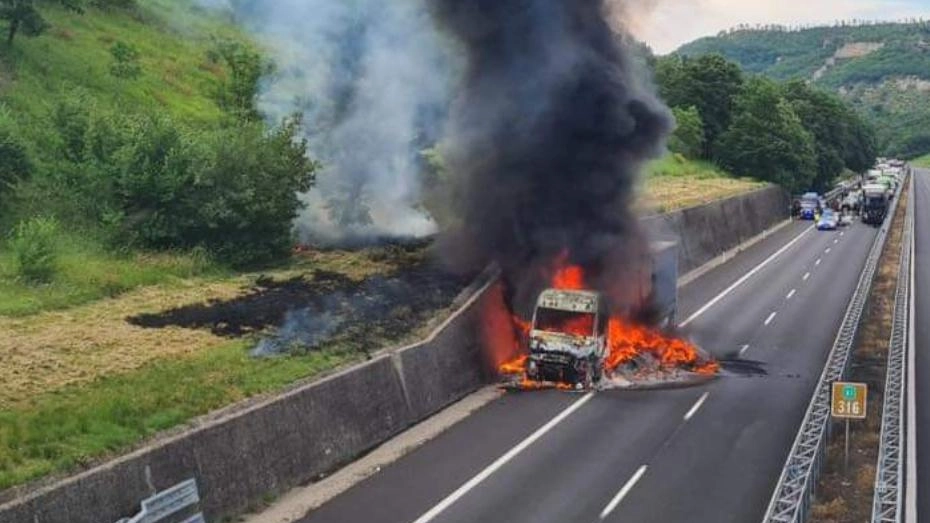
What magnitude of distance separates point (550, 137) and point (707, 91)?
85.6 metres

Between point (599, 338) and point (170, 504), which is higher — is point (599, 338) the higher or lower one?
the lower one

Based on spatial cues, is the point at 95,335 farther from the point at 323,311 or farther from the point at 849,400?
the point at 849,400

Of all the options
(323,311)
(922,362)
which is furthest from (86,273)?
(922,362)

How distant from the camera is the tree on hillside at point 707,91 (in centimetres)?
11688

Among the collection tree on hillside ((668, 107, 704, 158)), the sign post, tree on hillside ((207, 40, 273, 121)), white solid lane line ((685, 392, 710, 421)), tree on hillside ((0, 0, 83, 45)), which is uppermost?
tree on hillside ((0, 0, 83, 45))

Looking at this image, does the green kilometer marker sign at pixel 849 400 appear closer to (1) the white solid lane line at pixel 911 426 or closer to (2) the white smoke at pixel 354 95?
(1) the white solid lane line at pixel 911 426

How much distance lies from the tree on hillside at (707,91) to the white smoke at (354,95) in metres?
75.2

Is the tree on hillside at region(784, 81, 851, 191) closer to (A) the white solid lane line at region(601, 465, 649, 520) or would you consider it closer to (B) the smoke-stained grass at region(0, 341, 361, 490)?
(A) the white solid lane line at region(601, 465, 649, 520)

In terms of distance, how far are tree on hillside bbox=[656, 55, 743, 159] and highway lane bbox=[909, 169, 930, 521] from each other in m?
33.9

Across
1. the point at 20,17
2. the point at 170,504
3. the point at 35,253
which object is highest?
the point at 20,17

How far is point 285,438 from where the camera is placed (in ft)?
71.4

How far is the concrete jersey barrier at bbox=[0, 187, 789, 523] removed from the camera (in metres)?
16.5

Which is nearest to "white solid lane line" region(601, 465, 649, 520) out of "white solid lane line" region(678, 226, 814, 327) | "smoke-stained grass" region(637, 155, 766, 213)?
"white solid lane line" region(678, 226, 814, 327)

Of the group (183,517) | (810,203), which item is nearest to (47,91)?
(183,517)
